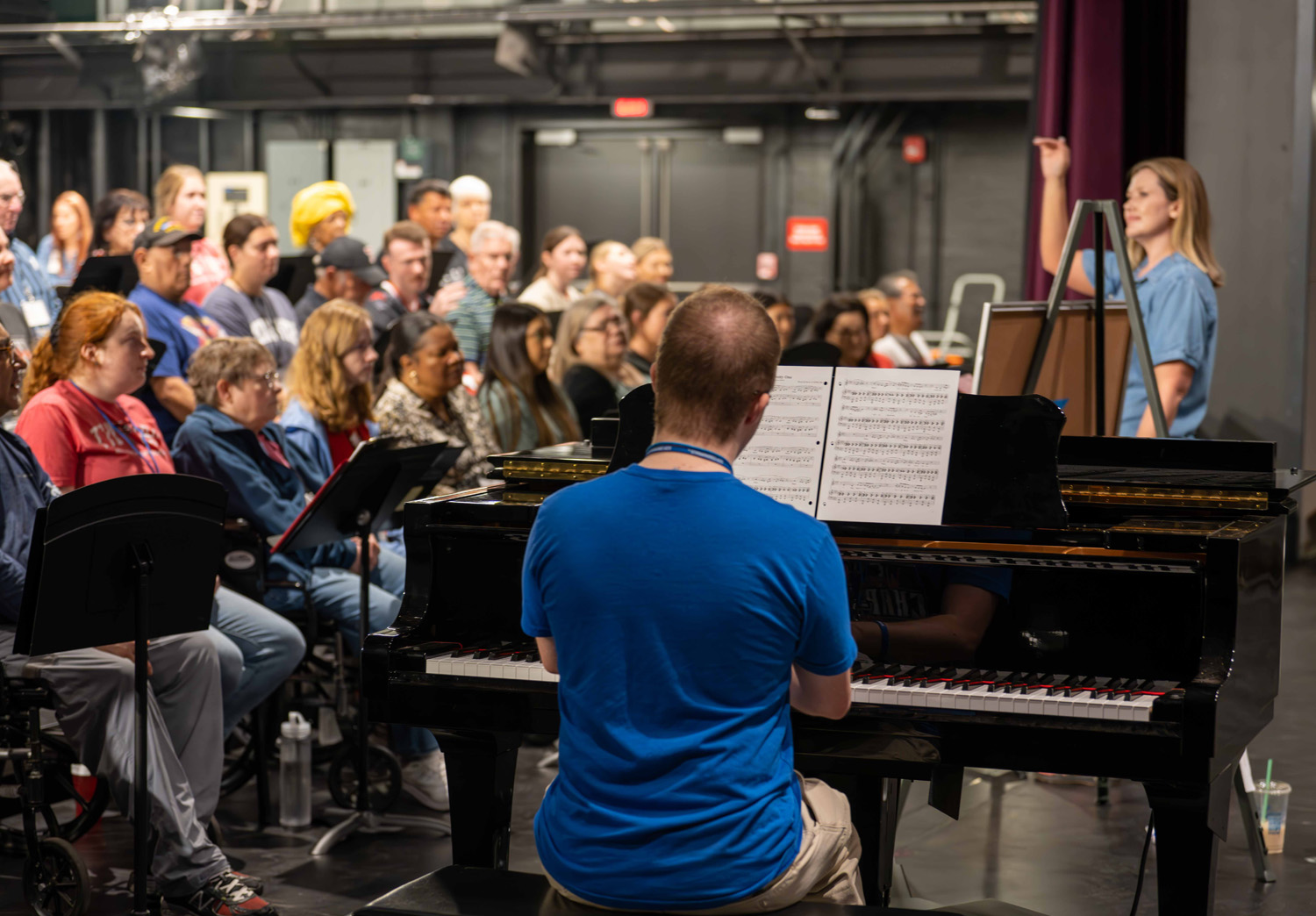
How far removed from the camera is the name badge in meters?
5.96

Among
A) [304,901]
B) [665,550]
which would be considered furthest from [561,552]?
[304,901]

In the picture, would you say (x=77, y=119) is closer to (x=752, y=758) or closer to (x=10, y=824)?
(x=10, y=824)

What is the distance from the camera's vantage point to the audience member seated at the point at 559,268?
311 inches

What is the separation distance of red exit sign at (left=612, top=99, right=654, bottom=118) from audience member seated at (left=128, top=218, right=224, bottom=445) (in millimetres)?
8480

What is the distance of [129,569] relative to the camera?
3.19 m

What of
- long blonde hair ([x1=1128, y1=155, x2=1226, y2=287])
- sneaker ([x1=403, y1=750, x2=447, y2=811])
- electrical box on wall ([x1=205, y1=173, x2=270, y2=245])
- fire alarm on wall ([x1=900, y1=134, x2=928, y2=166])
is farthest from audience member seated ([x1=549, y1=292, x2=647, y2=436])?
electrical box on wall ([x1=205, y1=173, x2=270, y2=245])

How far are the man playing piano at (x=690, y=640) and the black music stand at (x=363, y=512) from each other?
1.88 meters

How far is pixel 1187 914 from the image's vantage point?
8.58 ft

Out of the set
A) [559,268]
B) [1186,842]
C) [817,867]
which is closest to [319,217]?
[559,268]

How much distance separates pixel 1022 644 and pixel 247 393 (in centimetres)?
247

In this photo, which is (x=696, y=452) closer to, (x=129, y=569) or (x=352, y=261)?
(x=129, y=569)

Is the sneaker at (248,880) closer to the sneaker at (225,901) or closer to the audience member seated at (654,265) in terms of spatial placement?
the sneaker at (225,901)

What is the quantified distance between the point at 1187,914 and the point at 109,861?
2657 millimetres

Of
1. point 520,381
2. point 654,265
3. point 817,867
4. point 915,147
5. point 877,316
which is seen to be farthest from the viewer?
point 915,147
